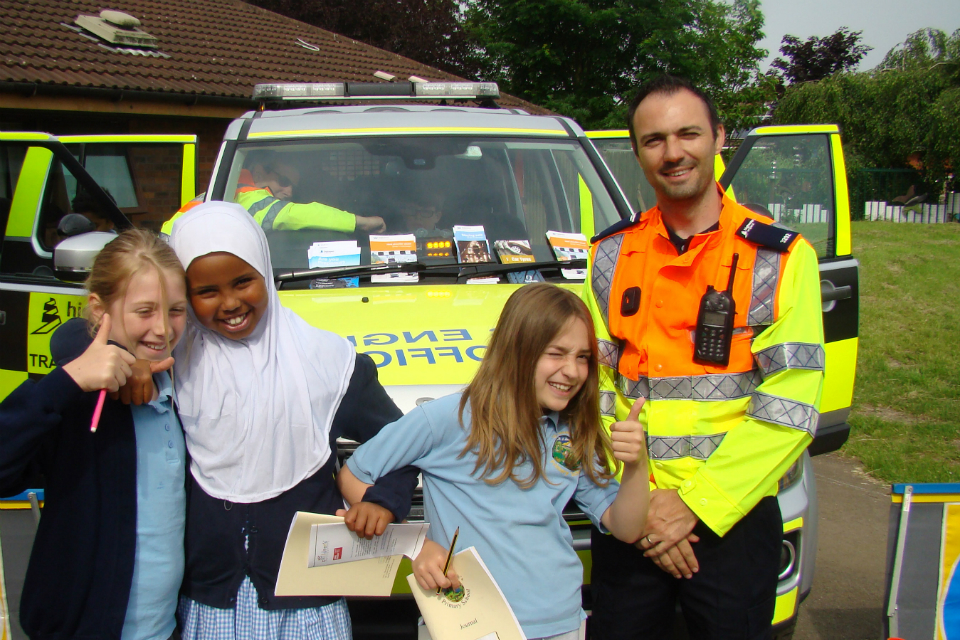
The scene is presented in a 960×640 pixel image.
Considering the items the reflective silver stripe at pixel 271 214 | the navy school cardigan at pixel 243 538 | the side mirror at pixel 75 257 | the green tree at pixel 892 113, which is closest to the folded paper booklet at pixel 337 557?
the navy school cardigan at pixel 243 538

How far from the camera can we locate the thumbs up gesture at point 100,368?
5.42 ft

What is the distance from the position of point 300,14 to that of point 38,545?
2408 centimetres

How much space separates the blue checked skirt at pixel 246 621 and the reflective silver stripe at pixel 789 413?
1185 mm

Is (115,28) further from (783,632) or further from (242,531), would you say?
(783,632)

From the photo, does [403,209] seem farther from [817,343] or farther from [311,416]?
[817,343]

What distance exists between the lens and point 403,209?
362 centimetres

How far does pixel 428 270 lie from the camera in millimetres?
3432

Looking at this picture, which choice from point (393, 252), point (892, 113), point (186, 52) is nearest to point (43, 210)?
point (393, 252)

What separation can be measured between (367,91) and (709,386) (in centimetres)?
353

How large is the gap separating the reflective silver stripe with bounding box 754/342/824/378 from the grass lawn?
360 centimetres

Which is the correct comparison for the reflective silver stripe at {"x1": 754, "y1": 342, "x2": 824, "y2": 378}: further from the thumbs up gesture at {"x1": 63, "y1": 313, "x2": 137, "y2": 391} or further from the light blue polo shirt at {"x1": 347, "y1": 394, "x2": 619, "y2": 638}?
the thumbs up gesture at {"x1": 63, "y1": 313, "x2": 137, "y2": 391}

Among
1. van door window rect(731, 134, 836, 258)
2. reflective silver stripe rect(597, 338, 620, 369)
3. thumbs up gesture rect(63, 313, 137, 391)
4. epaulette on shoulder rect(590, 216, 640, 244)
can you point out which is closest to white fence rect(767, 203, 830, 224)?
van door window rect(731, 134, 836, 258)

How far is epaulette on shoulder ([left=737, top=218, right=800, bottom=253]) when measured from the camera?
1.97 m

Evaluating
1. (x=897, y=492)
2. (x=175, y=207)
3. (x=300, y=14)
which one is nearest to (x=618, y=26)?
(x=300, y=14)
